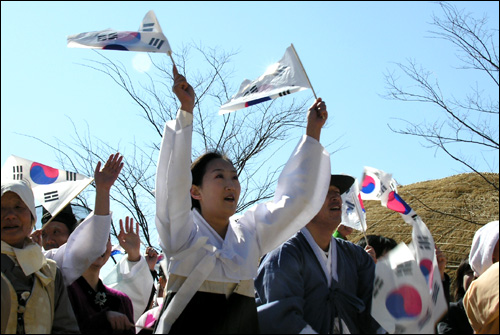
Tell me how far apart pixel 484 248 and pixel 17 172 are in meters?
3.52

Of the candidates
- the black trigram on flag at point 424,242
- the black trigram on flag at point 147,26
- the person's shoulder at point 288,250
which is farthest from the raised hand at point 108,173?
the black trigram on flag at point 424,242

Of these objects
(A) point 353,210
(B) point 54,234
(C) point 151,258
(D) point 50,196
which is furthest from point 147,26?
(A) point 353,210

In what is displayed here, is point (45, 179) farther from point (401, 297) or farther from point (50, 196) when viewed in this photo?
point (401, 297)

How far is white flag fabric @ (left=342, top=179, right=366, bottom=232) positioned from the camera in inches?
213

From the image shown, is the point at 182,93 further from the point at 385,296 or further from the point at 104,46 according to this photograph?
the point at 385,296

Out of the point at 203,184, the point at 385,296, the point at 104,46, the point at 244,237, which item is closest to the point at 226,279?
the point at 244,237

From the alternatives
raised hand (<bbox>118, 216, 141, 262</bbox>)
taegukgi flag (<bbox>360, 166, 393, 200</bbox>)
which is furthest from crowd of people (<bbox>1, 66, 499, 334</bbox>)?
taegukgi flag (<bbox>360, 166, 393, 200</bbox>)

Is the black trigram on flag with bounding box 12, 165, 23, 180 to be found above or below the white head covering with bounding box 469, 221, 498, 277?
above

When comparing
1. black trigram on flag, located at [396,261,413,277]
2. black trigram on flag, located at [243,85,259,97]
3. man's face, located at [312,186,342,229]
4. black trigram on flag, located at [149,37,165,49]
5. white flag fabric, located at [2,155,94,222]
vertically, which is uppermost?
black trigram on flag, located at [149,37,165,49]

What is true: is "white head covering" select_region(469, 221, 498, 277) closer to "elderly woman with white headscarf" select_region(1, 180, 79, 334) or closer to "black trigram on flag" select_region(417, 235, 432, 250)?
"black trigram on flag" select_region(417, 235, 432, 250)

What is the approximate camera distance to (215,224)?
11.6 ft

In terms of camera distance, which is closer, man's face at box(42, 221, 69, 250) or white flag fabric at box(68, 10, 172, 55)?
white flag fabric at box(68, 10, 172, 55)

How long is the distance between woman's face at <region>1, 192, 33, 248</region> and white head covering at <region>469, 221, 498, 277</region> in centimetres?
290

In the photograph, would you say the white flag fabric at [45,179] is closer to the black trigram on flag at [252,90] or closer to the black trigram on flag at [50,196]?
the black trigram on flag at [50,196]
